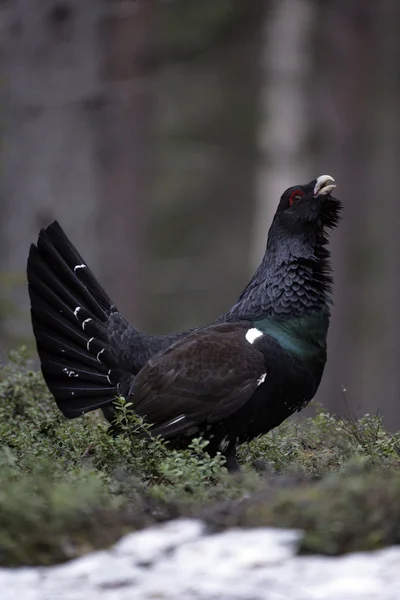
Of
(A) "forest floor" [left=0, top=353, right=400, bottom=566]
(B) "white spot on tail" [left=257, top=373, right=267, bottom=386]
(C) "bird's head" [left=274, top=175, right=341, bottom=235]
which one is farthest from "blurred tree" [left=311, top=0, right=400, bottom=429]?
(A) "forest floor" [left=0, top=353, right=400, bottom=566]

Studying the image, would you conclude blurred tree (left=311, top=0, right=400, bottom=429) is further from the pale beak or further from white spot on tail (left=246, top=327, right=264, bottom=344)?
white spot on tail (left=246, top=327, right=264, bottom=344)

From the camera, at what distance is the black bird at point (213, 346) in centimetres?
600

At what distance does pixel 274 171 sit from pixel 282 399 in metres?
12.5

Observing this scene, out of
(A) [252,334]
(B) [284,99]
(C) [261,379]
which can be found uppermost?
(B) [284,99]

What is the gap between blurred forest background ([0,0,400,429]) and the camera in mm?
11648

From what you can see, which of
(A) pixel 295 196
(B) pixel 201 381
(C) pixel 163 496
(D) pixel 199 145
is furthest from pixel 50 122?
(D) pixel 199 145

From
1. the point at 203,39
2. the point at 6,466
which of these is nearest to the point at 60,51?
the point at 203,39

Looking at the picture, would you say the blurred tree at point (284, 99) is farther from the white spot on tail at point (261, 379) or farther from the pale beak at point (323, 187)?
the white spot on tail at point (261, 379)

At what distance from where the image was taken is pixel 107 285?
12773mm

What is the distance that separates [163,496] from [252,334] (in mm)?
2091

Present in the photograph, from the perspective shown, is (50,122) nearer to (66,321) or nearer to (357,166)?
(357,166)

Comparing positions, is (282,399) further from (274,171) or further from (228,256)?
(228,256)

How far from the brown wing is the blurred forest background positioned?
3642 mm

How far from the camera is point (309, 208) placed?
668cm
